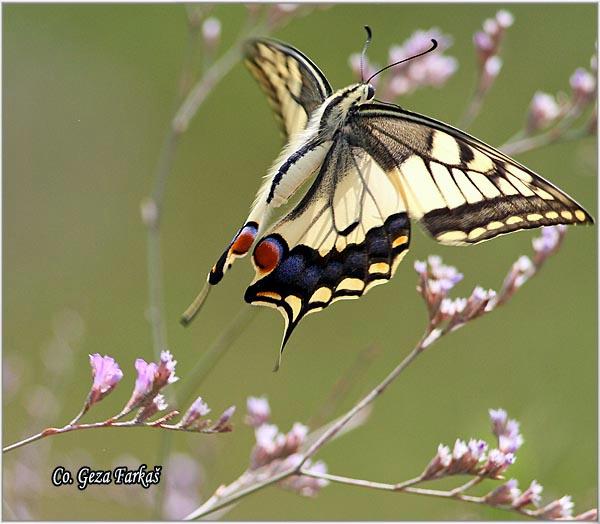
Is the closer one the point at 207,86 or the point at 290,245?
the point at 290,245

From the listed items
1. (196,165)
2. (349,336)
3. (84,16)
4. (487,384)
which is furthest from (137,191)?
(487,384)

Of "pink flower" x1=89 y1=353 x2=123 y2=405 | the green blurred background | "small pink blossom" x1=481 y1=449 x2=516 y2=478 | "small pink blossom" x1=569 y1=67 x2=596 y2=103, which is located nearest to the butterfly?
"pink flower" x1=89 y1=353 x2=123 y2=405

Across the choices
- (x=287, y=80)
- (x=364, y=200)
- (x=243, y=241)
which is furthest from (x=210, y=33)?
(x=243, y=241)

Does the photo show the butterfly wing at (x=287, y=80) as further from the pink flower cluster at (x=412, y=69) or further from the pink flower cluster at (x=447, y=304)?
the pink flower cluster at (x=447, y=304)

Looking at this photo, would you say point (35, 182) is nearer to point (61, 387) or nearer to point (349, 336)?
point (349, 336)

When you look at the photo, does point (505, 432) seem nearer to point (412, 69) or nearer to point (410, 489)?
point (410, 489)
